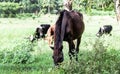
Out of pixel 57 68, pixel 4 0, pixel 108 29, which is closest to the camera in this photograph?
pixel 57 68

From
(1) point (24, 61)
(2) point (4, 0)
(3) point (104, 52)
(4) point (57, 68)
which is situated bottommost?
(2) point (4, 0)

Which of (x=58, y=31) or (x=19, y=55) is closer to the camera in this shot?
(x=58, y=31)

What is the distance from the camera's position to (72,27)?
9867mm

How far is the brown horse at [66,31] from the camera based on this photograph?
784 centimetres

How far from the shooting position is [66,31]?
922 centimetres

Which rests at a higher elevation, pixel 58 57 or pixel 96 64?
pixel 96 64

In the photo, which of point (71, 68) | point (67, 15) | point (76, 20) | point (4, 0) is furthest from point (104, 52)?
point (4, 0)

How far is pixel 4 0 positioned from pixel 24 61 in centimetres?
4917

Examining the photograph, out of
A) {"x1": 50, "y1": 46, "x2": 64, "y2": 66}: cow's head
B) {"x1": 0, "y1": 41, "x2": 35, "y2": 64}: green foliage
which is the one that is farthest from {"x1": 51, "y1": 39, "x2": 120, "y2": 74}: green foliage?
{"x1": 0, "y1": 41, "x2": 35, "y2": 64}: green foliage

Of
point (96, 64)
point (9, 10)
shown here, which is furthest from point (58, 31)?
point (9, 10)

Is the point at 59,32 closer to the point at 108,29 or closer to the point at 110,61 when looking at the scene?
the point at 110,61

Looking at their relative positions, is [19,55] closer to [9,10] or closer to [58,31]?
[58,31]

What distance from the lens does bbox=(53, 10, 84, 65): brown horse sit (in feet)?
25.7

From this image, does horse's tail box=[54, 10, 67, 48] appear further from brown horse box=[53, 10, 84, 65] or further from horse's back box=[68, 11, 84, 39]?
horse's back box=[68, 11, 84, 39]
